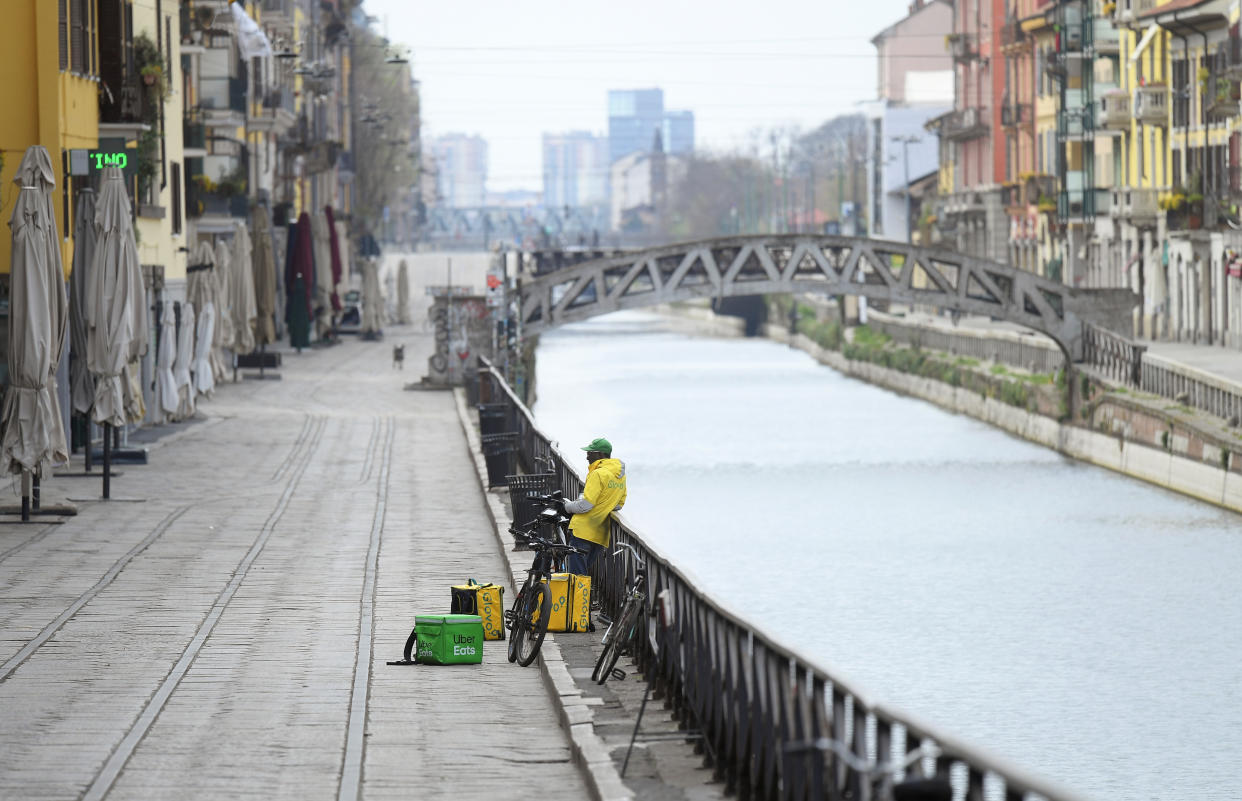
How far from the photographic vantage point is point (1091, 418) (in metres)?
50.1

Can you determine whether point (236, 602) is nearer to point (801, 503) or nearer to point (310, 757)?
point (310, 757)

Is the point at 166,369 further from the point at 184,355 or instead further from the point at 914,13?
the point at 914,13

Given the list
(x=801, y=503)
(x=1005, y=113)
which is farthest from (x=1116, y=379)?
(x=1005, y=113)

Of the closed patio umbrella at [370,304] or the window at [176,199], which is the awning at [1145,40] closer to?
the closed patio umbrella at [370,304]

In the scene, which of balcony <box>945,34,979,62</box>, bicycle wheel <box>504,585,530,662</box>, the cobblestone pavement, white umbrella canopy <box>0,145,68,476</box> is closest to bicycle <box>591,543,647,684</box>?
the cobblestone pavement

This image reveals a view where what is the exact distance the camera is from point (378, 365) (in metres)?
58.2

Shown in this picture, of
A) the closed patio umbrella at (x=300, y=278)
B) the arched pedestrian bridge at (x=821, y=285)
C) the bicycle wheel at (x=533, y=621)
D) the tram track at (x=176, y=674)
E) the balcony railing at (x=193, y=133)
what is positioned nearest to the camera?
the tram track at (x=176, y=674)

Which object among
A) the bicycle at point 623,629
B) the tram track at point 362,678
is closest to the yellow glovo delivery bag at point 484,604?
the tram track at point 362,678

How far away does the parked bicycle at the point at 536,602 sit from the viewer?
47.1 ft

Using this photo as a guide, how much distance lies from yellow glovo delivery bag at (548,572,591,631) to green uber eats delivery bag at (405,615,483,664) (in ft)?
2.26

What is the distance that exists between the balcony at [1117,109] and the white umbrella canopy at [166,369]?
38.1 meters

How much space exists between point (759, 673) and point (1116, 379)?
41.1 m

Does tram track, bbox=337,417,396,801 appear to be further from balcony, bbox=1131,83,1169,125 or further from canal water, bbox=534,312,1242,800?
balcony, bbox=1131,83,1169,125

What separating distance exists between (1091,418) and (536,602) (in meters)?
37.4
